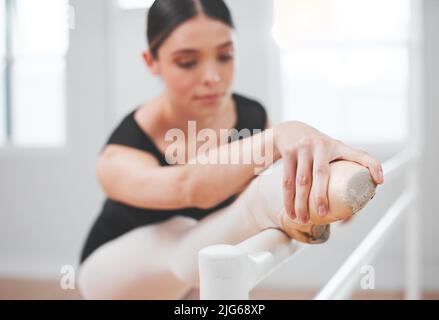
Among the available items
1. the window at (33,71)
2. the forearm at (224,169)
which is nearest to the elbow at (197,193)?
the forearm at (224,169)

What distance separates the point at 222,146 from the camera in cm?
72

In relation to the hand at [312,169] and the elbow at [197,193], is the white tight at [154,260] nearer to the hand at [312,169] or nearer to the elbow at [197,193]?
the elbow at [197,193]

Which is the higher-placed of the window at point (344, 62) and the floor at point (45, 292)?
the window at point (344, 62)

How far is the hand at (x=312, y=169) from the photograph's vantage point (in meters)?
0.43

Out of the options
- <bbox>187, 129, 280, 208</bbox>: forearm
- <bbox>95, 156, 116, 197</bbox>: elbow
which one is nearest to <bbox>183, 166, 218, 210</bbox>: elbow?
<bbox>187, 129, 280, 208</bbox>: forearm

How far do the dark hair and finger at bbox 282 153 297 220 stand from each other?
0.96ft

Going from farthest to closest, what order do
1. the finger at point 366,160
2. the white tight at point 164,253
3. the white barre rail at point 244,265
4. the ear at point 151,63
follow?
the ear at point 151,63
the white tight at point 164,253
the finger at point 366,160
the white barre rail at point 244,265

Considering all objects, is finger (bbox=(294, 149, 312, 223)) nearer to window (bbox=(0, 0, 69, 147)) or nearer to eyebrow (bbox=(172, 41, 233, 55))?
eyebrow (bbox=(172, 41, 233, 55))

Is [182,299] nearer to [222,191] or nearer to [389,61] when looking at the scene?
[222,191]

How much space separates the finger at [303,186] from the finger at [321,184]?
0.04 feet

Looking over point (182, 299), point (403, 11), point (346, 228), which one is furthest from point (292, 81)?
point (346, 228)

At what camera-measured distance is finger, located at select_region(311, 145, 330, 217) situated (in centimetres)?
42

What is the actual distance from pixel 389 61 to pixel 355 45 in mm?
111

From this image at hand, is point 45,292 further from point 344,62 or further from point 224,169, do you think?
point 344,62
